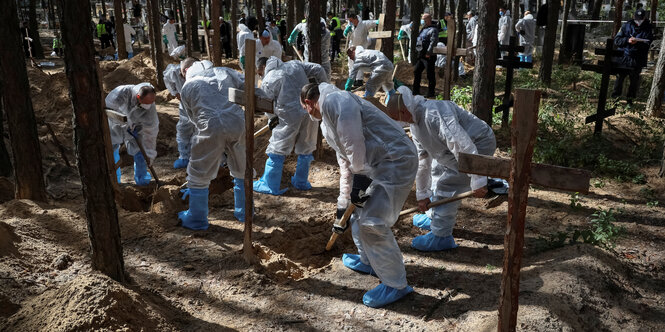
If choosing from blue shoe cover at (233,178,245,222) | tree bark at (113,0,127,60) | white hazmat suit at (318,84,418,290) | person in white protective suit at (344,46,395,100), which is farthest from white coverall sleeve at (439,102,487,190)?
tree bark at (113,0,127,60)

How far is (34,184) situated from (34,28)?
16.5m

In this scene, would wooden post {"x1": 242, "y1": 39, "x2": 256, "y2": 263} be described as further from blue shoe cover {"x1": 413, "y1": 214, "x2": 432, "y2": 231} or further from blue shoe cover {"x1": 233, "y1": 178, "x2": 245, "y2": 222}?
blue shoe cover {"x1": 413, "y1": 214, "x2": 432, "y2": 231}

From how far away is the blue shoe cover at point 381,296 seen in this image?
4.33 metres

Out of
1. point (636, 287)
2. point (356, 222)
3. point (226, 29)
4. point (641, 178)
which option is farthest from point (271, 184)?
point (226, 29)

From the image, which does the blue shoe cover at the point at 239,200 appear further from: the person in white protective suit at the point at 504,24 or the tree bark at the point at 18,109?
the person in white protective suit at the point at 504,24

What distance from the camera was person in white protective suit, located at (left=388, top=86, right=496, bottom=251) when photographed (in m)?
4.72

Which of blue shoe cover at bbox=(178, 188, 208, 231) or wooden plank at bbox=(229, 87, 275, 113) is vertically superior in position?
wooden plank at bbox=(229, 87, 275, 113)

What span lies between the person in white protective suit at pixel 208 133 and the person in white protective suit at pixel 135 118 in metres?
1.17

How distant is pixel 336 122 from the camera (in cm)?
429

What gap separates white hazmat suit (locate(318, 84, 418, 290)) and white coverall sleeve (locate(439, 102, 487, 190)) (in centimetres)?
48

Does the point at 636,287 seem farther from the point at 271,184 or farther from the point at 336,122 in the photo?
the point at 271,184

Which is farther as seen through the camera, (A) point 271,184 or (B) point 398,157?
(A) point 271,184

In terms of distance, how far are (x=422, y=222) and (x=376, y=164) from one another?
1999mm

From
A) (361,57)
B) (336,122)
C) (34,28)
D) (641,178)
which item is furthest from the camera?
(34,28)
